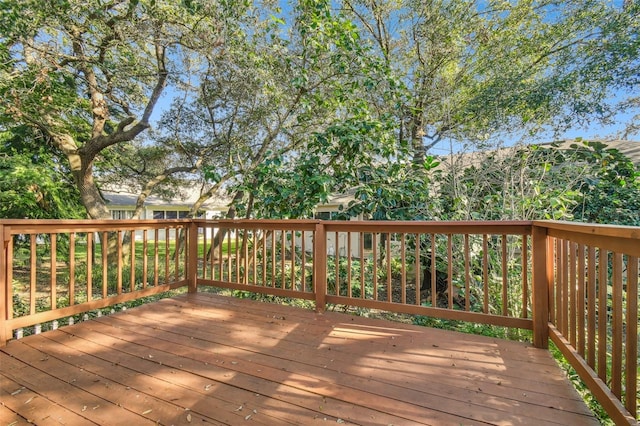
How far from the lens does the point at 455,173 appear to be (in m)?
4.27

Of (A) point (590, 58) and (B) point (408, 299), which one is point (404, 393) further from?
(A) point (590, 58)

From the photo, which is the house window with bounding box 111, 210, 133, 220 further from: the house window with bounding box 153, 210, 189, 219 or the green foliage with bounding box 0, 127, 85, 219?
the green foliage with bounding box 0, 127, 85, 219

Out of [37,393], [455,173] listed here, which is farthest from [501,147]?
[37,393]

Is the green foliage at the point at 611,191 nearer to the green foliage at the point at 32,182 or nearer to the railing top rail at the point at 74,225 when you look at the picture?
the railing top rail at the point at 74,225

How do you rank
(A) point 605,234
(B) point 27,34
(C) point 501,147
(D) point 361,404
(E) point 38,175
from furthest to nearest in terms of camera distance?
1. (E) point 38,175
2. (C) point 501,147
3. (B) point 27,34
4. (D) point 361,404
5. (A) point 605,234

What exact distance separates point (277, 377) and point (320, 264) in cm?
146

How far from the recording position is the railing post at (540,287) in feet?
7.72

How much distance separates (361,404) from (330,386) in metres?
0.23

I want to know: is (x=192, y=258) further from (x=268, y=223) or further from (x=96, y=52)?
(x=96, y=52)

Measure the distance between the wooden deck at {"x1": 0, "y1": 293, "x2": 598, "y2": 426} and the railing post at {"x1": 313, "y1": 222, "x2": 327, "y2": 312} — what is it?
0.38 m

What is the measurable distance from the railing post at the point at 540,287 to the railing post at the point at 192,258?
Result: 11.9 feet

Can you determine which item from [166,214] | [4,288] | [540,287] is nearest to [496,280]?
[540,287]

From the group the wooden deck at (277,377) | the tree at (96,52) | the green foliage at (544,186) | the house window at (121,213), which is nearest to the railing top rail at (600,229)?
the wooden deck at (277,377)

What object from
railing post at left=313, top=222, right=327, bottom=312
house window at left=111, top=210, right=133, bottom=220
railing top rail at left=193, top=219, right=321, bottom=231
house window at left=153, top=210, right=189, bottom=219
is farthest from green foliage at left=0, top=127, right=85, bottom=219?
house window at left=153, top=210, right=189, bottom=219
